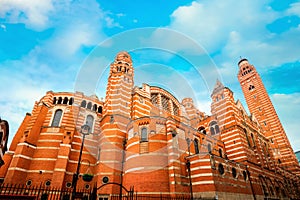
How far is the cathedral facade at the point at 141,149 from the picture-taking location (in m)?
17.4

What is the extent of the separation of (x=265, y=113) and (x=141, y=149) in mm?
33405

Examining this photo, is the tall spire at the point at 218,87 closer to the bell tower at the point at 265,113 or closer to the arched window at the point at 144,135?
the bell tower at the point at 265,113

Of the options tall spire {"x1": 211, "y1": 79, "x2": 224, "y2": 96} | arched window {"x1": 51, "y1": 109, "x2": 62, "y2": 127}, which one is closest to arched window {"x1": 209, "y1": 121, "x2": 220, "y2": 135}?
tall spire {"x1": 211, "y1": 79, "x2": 224, "y2": 96}

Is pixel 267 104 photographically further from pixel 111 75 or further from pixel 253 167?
pixel 111 75

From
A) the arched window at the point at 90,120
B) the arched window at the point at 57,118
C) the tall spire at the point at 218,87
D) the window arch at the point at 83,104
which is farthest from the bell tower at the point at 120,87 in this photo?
the tall spire at the point at 218,87

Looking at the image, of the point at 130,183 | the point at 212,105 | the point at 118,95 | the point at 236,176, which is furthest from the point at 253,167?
the point at 118,95

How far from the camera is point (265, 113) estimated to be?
38.0 metres

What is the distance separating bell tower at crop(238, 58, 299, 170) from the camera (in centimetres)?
3404

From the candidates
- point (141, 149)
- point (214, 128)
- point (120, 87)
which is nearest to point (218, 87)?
point (214, 128)

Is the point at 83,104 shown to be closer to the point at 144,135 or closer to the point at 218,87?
the point at 144,135

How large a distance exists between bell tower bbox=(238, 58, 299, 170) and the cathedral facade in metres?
0.84

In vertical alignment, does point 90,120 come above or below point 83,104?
below

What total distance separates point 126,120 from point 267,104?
3382 centimetres

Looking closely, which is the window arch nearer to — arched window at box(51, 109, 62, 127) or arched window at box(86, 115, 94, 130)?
arched window at box(86, 115, 94, 130)
